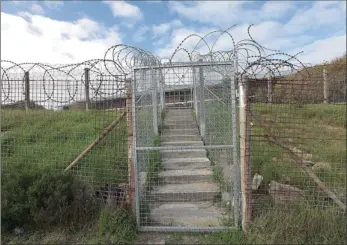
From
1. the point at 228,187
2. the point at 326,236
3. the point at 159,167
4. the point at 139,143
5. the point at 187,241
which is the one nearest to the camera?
the point at 326,236

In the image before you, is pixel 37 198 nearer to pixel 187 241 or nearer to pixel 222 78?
pixel 187 241

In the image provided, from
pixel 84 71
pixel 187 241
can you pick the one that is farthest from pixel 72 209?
pixel 84 71

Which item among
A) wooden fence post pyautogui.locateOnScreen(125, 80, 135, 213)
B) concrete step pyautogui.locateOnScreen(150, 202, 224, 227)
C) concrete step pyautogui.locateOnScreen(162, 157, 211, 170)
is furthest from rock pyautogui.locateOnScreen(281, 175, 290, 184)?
wooden fence post pyautogui.locateOnScreen(125, 80, 135, 213)

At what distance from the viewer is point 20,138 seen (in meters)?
6.11

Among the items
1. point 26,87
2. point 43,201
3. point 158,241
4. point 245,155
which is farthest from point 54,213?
point 245,155

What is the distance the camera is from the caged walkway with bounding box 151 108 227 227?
454 cm

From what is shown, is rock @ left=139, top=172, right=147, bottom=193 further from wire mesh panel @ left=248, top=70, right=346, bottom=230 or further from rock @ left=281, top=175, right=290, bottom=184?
rock @ left=281, top=175, right=290, bottom=184

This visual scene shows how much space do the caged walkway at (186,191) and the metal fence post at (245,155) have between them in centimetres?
53

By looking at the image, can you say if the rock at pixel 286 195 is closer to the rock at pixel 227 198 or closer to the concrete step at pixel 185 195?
the rock at pixel 227 198

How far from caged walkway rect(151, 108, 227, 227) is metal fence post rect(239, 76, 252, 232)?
53cm

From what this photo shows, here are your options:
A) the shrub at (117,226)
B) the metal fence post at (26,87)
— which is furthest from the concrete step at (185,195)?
the metal fence post at (26,87)

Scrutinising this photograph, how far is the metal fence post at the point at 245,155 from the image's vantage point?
3941 mm

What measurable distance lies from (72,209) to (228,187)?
2404mm

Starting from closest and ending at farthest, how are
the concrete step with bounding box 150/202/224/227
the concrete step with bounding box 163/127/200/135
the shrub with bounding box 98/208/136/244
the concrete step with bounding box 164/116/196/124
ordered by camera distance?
the shrub with bounding box 98/208/136/244, the concrete step with bounding box 150/202/224/227, the concrete step with bounding box 163/127/200/135, the concrete step with bounding box 164/116/196/124
